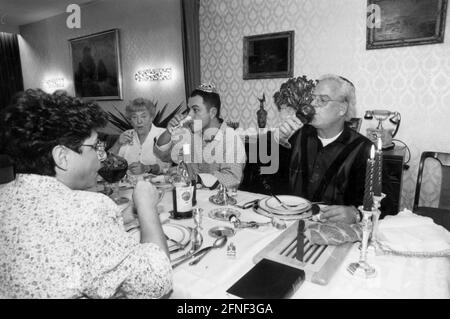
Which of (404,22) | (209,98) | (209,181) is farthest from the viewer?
(404,22)

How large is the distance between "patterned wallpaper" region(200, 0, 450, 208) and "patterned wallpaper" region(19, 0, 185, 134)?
3.07 feet

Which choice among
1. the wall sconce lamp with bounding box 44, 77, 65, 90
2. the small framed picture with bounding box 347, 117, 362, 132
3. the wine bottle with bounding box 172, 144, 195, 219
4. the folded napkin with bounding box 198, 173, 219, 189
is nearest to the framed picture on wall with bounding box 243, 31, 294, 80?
the small framed picture with bounding box 347, 117, 362, 132

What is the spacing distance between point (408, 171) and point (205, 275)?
9.51ft

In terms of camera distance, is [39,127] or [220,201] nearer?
[39,127]

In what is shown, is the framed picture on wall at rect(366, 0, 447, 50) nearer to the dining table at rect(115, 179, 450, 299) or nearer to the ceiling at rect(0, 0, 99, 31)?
the dining table at rect(115, 179, 450, 299)

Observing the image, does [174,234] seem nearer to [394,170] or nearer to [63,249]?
[63,249]

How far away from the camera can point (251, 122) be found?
13.3 ft

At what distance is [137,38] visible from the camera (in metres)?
5.13

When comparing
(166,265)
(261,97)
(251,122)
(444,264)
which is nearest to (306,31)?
(261,97)

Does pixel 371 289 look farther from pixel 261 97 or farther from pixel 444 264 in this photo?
pixel 261 97

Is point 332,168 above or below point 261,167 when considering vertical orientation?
above

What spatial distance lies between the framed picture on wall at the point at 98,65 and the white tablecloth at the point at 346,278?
16.7 feet

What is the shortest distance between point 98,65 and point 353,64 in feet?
14.8

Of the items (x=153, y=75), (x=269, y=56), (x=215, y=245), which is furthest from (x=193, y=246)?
(x=153, y=75)
